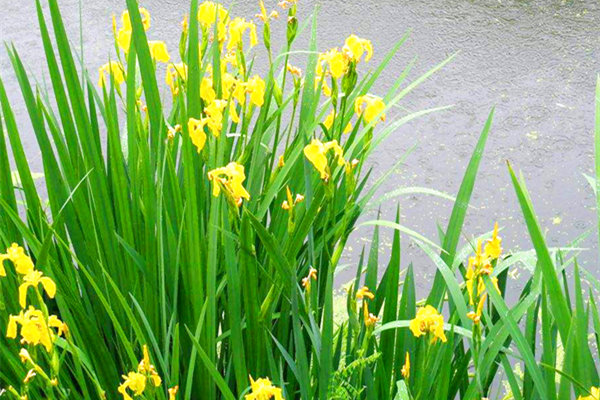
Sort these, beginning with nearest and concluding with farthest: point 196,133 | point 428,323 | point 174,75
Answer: point 428,323
point 196,133
point 174,75

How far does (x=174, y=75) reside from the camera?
4.40ft

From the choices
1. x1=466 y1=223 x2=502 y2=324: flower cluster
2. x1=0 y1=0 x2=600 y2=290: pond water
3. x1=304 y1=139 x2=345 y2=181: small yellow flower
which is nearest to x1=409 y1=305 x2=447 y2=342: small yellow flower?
x1=466 y1=223 x2=502 y2=324: flower cluster

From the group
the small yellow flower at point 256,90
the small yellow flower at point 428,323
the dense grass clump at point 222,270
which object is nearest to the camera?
the small yellow flower at point 428,323

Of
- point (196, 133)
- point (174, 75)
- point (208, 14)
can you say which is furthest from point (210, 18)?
point (196, 133)

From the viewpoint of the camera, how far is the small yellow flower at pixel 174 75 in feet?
3.93

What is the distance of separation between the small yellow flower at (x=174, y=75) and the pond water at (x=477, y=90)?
0.98m

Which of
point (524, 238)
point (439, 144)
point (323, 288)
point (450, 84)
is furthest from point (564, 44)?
point (323, 288)

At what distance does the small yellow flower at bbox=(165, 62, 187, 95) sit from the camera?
1.20m

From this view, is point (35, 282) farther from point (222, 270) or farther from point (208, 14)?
point (208, 14)

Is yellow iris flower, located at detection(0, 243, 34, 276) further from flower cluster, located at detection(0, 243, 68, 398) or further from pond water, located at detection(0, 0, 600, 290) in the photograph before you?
pond water, located at detection(0, 0, 600, 290)

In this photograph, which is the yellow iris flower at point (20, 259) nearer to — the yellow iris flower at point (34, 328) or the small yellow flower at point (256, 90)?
the yellow iris flower at point (34, 328)

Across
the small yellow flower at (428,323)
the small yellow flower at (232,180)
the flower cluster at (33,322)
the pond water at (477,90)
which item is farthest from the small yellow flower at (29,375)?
the pond water at (477,90)

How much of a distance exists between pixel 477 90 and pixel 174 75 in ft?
5.44

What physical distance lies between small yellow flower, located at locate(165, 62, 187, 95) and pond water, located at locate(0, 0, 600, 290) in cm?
98
